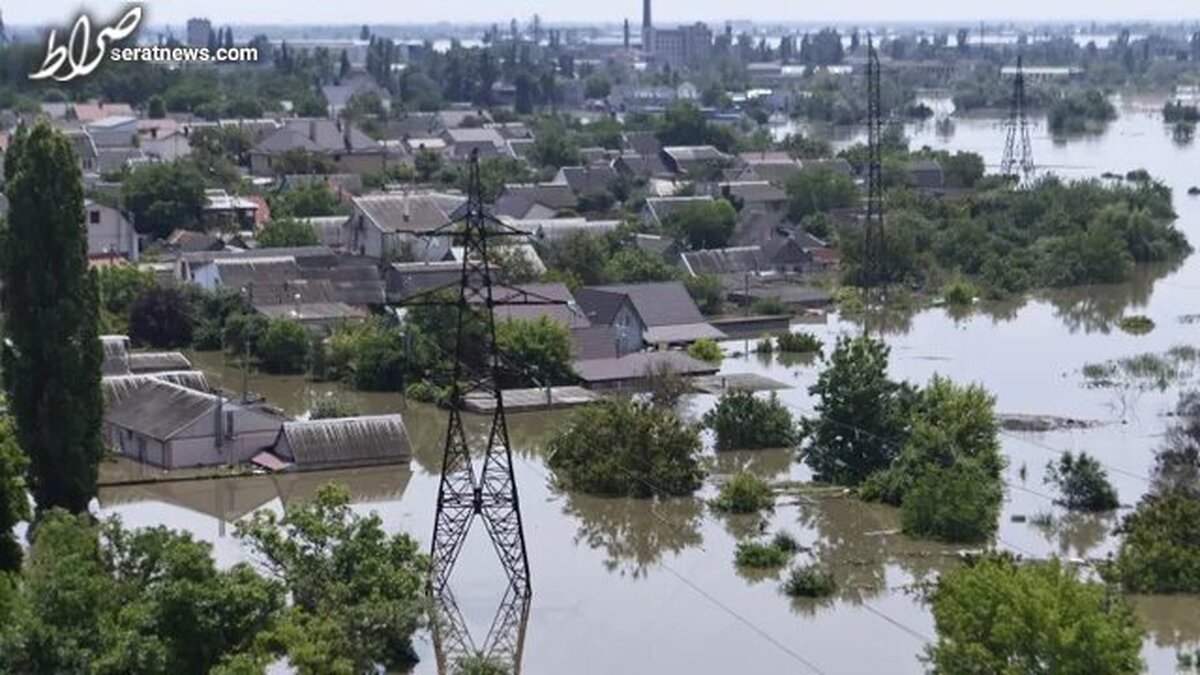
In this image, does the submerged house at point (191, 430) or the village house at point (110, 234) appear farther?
the village house at point (110, 234)

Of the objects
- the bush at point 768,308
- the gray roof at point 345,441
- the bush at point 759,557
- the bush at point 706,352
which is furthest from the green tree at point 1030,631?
the bush at point 768,308

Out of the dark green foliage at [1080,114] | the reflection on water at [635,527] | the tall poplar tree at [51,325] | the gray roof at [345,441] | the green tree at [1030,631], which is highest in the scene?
the tall poplar tree at [51,325]

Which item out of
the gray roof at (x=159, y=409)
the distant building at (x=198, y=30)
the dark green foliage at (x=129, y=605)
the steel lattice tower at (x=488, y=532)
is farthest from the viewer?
the distant building at (x=198, y=30)

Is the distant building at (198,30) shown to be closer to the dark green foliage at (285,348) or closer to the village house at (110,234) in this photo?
the village house at (110,234)

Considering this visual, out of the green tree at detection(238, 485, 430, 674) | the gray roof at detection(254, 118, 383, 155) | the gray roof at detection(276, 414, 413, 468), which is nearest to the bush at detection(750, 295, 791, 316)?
the gray roof at detection(276, 414, 413, 468)

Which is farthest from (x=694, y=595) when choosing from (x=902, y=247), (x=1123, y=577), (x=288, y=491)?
(x=902, y=247)

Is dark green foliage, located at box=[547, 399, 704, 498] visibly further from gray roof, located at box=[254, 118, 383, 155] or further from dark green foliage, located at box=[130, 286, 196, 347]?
gray roof, located at box=[254, 118, 383, 155]
